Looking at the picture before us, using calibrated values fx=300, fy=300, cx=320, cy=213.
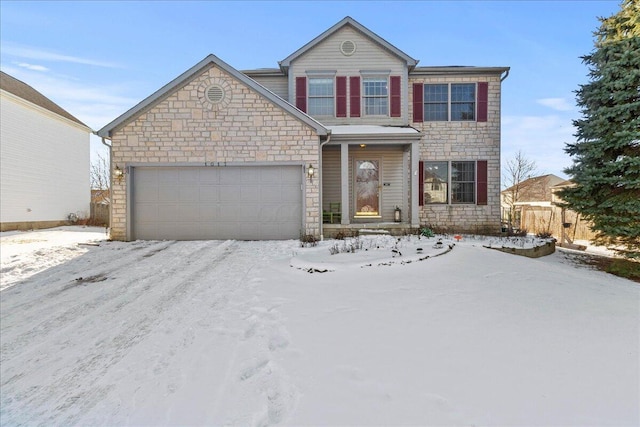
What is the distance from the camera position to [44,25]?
33.6 feet

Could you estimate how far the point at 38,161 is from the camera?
14.7 m

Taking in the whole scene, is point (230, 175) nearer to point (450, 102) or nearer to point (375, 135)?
point (375, 135)

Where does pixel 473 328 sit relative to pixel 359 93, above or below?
below

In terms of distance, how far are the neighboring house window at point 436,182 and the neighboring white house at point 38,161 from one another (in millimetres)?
17860

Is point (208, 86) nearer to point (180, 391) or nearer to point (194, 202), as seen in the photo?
point (194, 202)

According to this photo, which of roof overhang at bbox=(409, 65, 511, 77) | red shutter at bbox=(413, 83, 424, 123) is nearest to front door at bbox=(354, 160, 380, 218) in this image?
red shutter at bbox=(413, 83, 424, 123)

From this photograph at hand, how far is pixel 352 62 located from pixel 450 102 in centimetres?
425

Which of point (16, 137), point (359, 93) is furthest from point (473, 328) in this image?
point (16, 137)

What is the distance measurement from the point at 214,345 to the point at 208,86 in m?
8.72

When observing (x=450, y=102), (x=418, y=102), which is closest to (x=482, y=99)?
(x=450, y=102)

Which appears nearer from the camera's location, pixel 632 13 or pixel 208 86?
pixel 632 13

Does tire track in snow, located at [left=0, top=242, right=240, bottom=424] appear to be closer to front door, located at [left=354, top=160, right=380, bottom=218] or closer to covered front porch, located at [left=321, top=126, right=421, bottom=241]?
covered front porch, located at [left=321, top=126, right=421, bottom=241]

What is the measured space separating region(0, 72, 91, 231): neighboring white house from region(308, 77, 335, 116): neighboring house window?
43.5 ft

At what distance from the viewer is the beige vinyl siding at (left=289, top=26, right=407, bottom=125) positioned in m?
11.8
